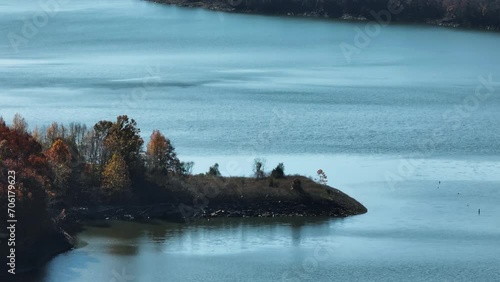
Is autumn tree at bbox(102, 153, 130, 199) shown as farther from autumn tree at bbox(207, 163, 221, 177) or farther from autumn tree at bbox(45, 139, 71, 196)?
autumn tree at bbox(207, 163, 221, 177)

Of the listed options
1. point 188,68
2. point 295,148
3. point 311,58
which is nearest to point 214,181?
point 295,148

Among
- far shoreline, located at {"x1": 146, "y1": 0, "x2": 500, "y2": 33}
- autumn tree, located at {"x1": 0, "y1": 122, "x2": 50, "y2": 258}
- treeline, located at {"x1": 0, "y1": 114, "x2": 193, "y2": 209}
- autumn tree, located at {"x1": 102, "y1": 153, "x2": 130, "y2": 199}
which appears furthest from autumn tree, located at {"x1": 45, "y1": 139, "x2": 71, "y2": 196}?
far shoreline, located at {"x1": 146, "y1": 0, "x2": 500, "y2": 33}

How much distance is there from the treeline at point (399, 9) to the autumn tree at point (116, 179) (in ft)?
186

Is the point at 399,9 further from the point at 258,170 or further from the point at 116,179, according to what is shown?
the point at 116,179

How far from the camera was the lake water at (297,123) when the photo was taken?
30.3 m

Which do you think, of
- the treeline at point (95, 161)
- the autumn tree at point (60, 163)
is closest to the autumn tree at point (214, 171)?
the treeline at point (95, 161)

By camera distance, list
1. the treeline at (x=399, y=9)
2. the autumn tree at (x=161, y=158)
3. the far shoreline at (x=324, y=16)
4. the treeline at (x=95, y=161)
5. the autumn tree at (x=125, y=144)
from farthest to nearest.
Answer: the treeline at (x=399, y=9) < the far shoreline at (x=324, y=16) < the autumn tree at (x=161, y=158) < the autumn tree at (x=125, y=144) < the treeline at (x=95, y=161)

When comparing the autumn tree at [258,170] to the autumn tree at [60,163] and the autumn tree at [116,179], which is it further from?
the autumn tree at [60,163]

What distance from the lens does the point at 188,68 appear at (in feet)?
203

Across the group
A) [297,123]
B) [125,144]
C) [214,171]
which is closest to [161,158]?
[125,144]

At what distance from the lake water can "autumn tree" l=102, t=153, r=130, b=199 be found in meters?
1.06

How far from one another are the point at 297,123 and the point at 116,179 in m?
12.6

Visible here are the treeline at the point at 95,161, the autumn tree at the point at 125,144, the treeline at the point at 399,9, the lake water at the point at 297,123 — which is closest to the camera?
the lake water at the point at 297,123

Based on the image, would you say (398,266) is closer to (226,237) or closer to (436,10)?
(226,237)
